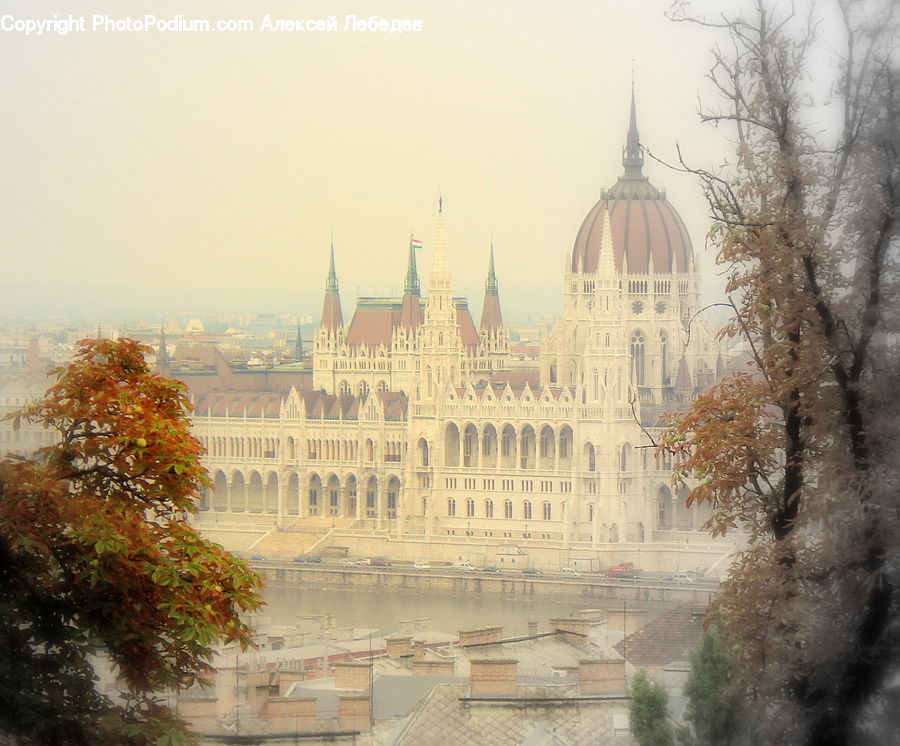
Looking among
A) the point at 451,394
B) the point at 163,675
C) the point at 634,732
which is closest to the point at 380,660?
the point at 634,732

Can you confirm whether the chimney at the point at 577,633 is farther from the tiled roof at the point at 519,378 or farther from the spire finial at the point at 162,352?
the tiled roof at the point at 519,378

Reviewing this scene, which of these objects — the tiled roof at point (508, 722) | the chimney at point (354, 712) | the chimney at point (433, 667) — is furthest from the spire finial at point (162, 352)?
the tiled roof at point (508, 722)

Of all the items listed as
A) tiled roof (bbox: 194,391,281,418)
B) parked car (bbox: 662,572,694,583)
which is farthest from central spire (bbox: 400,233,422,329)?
parked car (bbox: 662,572,694,583)

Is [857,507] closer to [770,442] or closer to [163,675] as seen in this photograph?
[770,442]

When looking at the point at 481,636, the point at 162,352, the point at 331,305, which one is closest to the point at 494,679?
the point at 481,636

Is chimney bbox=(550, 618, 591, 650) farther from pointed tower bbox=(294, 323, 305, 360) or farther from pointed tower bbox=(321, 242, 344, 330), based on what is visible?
pointed tower bbox=(294, 323, 305, 360)

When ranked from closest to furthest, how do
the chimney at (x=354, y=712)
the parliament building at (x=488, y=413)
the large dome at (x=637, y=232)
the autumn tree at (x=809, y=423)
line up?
1. the autumn tree at (x=809, y=423)
2. the chimney at (x=354, y=712)
3. the large dome at (x=637, y=232)
4. the parliament building at (x=488, y=413)
